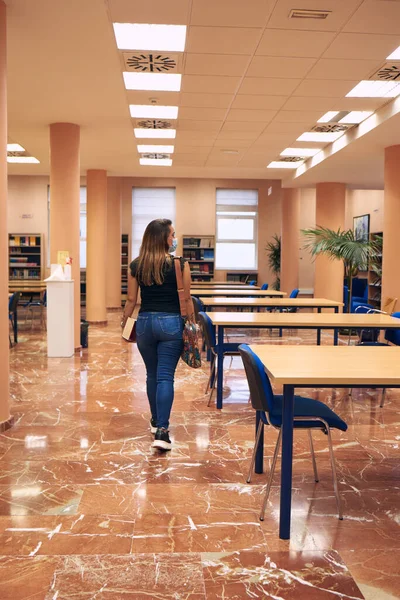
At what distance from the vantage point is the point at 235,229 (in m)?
18.2

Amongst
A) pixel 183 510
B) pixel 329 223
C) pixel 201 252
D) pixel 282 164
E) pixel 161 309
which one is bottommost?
pixel 183 510

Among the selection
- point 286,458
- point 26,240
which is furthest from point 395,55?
point 26,240

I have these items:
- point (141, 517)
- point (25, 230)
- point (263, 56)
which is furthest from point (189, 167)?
point (141, 517)

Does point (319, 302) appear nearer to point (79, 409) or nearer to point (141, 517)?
point (79, 409)

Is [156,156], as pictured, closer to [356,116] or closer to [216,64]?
[356,116]

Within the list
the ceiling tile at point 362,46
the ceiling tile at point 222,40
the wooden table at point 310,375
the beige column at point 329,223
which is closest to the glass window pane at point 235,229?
the beige column at point 329,223

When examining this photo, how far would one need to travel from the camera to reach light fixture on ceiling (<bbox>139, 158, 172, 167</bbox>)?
12.8 metres

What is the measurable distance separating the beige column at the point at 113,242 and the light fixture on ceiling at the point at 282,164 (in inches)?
214

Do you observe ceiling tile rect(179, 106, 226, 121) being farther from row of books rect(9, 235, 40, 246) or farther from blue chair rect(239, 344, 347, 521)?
row of books rect(9, 235, 40, 246)

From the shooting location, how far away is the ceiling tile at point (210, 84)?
22.6 feet

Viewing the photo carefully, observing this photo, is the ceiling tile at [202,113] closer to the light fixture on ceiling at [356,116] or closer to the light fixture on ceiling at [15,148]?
the light fixture on ceiling at [356,116]

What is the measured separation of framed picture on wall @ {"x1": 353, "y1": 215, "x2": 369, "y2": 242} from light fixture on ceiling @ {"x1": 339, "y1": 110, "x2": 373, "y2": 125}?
6.75 meters

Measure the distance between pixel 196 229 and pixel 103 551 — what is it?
15501mm

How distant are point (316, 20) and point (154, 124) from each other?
4.39m
